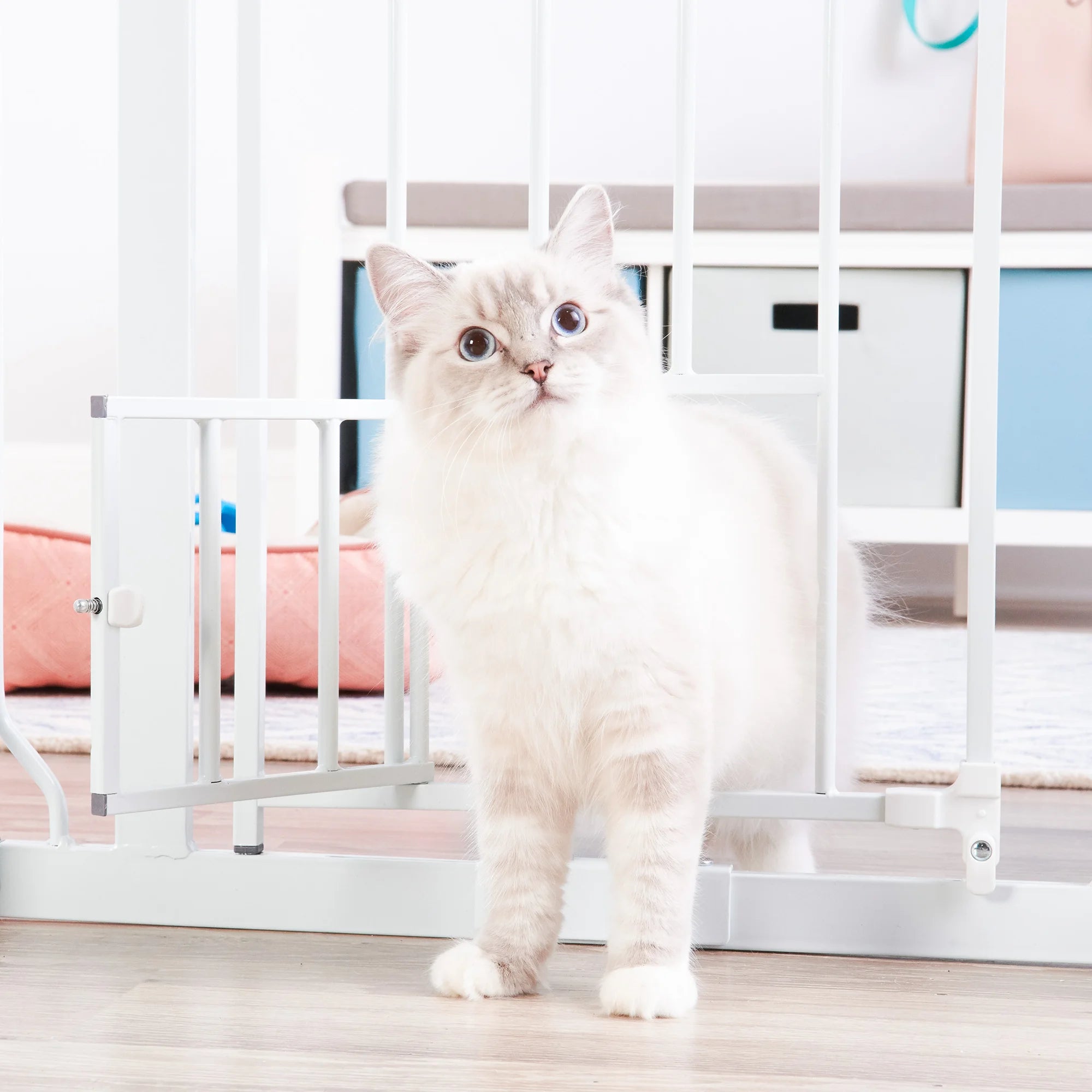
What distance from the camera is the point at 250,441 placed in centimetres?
108

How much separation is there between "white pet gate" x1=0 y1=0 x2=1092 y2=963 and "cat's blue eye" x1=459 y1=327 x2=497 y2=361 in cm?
18

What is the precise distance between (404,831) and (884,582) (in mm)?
654

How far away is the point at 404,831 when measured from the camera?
52.4 inches

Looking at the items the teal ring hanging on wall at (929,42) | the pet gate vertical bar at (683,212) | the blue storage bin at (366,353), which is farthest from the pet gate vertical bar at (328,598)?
the teal ring hanging on wall at (929,42)

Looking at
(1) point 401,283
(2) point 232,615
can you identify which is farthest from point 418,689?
(2) point 232,615

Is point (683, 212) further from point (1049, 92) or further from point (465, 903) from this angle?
point (1049, 92)

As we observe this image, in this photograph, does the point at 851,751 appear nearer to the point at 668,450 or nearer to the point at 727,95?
the point at 668,450

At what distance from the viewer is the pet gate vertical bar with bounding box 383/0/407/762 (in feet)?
3.53

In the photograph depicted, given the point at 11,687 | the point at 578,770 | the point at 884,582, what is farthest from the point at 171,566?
the point at 11,687

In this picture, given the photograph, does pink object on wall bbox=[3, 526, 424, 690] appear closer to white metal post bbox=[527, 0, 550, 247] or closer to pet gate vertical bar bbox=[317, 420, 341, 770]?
pet gate vertical bar bbox=[317, 420, 341, 770]

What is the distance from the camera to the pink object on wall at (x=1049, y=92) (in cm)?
269

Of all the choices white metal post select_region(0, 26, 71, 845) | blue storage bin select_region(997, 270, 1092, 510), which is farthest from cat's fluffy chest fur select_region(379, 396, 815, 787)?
blue storage bin select_region(997, 270, 1092, 510)

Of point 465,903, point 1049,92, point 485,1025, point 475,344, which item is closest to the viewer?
point 485,1025

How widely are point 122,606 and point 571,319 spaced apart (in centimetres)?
40
